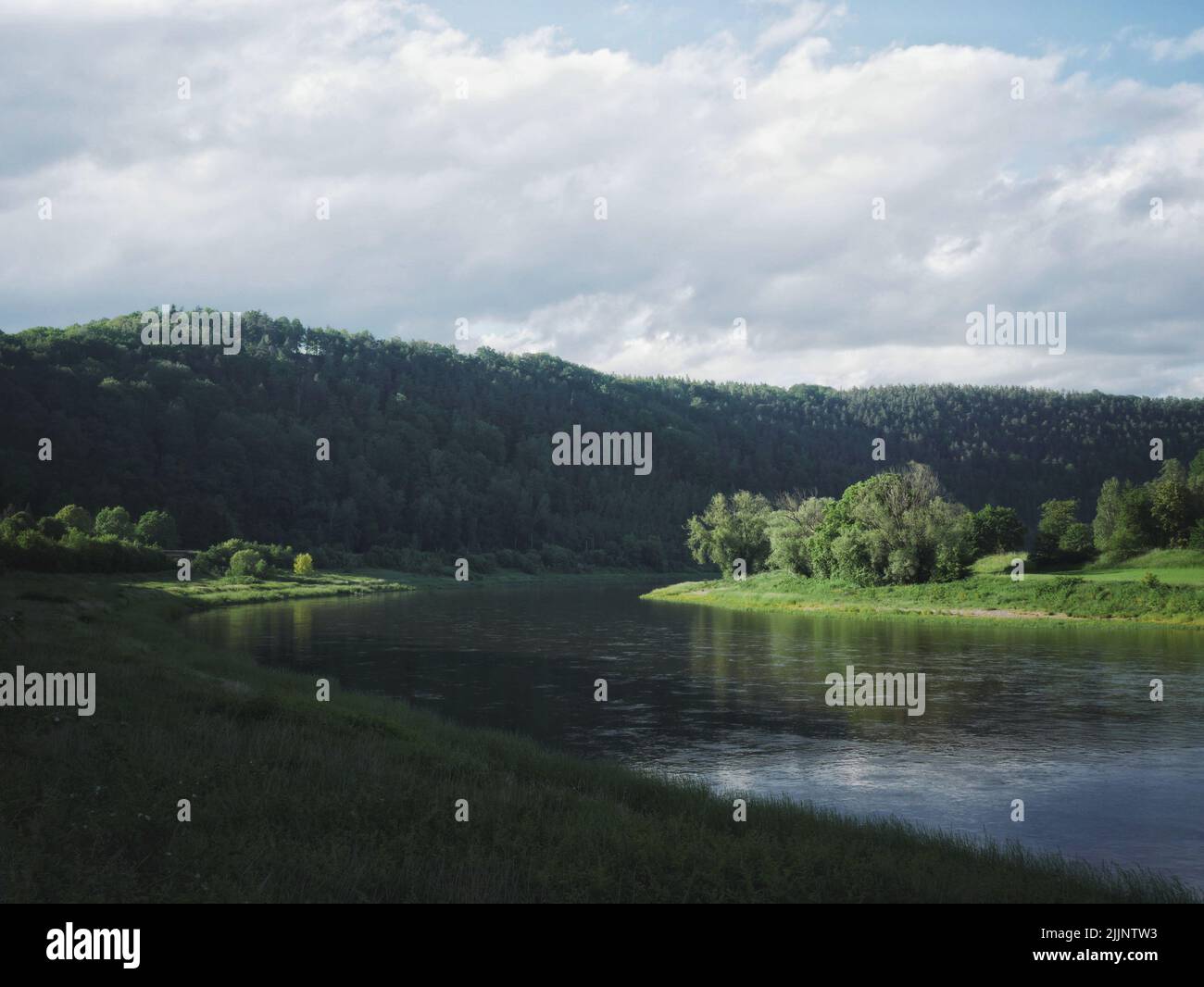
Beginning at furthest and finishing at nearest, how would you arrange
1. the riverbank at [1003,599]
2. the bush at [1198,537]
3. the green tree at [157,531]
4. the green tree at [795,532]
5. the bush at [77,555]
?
the green tree at [157,531]
the green tree at [795,532]
the bush at [77,555]
the bush at [1198,537]
the riverbank at [1003,599]

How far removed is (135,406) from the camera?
185500 millimetres

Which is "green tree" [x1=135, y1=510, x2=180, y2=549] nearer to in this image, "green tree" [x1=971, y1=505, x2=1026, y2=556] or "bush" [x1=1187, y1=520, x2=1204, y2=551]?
"green tree" [x1=971, y1=505, x2=1026, y2=556]

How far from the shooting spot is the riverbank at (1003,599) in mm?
65625

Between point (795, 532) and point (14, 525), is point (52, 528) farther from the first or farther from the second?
point (795, 532)

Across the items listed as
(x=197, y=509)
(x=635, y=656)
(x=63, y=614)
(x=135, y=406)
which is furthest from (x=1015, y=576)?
(x=135, y=406)

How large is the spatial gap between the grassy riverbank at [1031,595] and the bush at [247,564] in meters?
61.4

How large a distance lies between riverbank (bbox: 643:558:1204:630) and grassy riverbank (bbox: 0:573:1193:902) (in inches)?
2170

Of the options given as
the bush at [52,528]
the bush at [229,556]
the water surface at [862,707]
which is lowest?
the water surface at [862,707]

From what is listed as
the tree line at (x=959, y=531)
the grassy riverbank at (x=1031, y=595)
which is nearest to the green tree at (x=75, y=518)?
the grassy riverbank at (x=1031, y=595)

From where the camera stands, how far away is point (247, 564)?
405ft

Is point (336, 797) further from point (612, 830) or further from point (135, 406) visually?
point (135, 406)

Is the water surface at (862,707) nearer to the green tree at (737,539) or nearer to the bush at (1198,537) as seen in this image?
the bush at (1198,537)

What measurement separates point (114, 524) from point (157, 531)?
7.45 meters

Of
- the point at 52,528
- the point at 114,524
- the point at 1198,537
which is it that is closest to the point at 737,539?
the point at 1198,537
